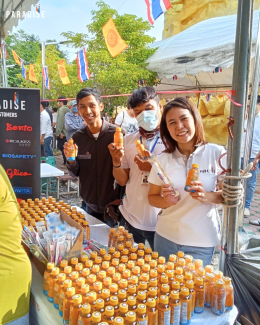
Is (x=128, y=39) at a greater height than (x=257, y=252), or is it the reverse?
(x=128, y=39)

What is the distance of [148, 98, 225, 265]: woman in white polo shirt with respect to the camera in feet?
6.05

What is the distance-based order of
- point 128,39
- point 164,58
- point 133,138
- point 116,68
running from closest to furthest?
point 133,138, point 164,58, point 116,68, point 128,39

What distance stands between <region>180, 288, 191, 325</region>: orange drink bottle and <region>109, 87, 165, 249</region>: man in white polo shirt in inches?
39.7

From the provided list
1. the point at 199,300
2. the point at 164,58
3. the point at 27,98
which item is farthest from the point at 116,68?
the point at 199,300

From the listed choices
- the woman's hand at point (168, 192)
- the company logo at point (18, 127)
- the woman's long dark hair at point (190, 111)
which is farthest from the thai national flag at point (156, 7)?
the woman's hand at point (168, 192)

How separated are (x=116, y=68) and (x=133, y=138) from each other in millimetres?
12348

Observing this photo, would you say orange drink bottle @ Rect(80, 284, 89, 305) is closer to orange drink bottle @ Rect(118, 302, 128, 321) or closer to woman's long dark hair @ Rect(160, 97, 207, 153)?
orange drink bottle @ Rect(118, 302, 128, 321)

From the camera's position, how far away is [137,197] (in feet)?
7.74

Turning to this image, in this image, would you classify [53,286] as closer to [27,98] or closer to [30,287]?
[30,287]

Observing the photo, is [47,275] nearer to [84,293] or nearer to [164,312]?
[84,293]

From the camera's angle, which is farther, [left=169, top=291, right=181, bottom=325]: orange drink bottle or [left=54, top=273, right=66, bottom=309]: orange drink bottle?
[left=54, top=273, right=66, bottom=309]: orange drink bottle

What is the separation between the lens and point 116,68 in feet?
45.9

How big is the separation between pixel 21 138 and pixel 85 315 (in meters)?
2.45

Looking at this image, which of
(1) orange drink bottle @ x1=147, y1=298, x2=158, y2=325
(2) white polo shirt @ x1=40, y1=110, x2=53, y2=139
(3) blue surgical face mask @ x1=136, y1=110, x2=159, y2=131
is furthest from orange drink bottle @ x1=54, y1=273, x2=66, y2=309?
(2) white polo shirt @ x1=40, y1=110, x2=53, y2=139
